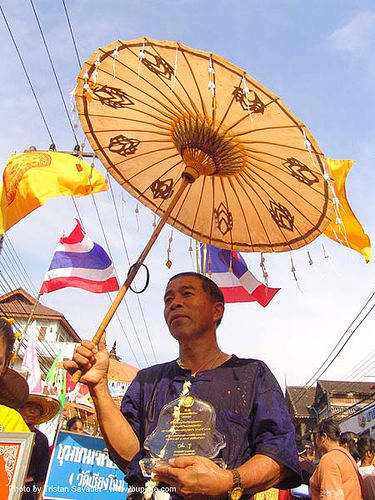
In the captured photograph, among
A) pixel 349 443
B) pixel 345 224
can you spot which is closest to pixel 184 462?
pixel 345 224

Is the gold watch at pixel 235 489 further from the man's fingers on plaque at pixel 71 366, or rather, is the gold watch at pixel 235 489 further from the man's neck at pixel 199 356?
the man's fingers on plaque at pixel 71 366

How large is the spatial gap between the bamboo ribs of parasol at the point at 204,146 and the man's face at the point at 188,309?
0.27 metres

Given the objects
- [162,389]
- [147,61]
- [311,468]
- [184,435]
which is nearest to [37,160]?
[147,61]

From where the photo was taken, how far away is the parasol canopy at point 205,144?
2.24m

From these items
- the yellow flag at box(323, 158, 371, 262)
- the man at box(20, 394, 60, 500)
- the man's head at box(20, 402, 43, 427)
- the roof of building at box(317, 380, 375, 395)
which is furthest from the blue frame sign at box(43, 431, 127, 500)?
the roof of building at box(317, 380, 375, 395)

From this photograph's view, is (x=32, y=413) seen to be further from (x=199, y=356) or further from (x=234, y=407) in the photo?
(x=234, y=407)

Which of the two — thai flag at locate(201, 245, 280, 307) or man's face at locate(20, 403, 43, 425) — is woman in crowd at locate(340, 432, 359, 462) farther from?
man's face at locate(20, 403, 43, 425)

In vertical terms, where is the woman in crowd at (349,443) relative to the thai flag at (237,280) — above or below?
below

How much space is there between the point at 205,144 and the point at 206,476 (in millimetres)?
1740

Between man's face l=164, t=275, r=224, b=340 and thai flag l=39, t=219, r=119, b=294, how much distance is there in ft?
16.5

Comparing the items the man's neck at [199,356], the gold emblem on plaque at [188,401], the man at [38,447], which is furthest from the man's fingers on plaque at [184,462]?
the man at [38,447]

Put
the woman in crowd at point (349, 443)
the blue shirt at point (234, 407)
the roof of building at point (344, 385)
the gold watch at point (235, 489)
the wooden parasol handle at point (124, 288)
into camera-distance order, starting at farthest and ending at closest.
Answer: the roof of building at point (344, 385), the woman in crowd at point (349, 443), the wooden parasol handle at point (124, 288), the blue shirt at point (234, 407), the gold watch at point (235, 489)

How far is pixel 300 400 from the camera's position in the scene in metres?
43.8

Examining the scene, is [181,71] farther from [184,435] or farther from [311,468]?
[311,468]
